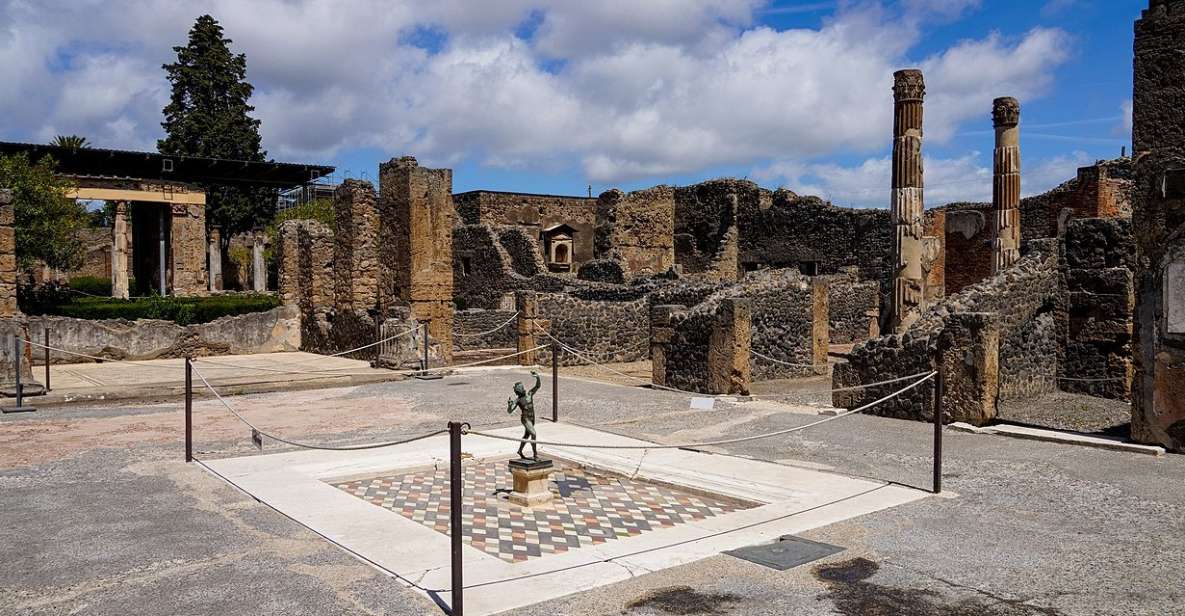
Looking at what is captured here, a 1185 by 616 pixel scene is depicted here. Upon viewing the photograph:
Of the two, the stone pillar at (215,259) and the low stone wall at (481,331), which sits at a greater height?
the stone pillar at (215,259)

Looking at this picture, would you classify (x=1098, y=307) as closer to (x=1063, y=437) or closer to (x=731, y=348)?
(x=1063, y=437)

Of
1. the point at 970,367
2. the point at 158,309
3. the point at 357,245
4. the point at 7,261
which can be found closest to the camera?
the point at 970,367

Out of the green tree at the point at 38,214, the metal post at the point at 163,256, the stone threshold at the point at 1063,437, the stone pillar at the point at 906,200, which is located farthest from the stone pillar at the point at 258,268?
the stone threshold at the point at 1063,437

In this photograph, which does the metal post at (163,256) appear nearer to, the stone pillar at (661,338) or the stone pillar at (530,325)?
the stone pillar at (530,325)

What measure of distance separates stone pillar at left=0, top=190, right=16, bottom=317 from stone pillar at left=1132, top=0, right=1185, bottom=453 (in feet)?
46.3

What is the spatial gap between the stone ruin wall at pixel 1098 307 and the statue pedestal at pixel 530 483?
872 centimetres

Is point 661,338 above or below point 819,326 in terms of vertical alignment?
below

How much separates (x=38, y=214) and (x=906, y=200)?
26.3 metres

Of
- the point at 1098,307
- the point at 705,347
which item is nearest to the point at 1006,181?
the point at 1098,307

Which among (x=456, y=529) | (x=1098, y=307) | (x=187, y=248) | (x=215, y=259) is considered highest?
(x=187, y=248)

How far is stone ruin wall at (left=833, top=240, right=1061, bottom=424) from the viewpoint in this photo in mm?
10211

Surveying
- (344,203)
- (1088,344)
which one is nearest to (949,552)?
(1088,344)

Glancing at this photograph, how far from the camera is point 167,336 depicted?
18.3 metres

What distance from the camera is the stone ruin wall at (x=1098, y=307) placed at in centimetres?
1170
